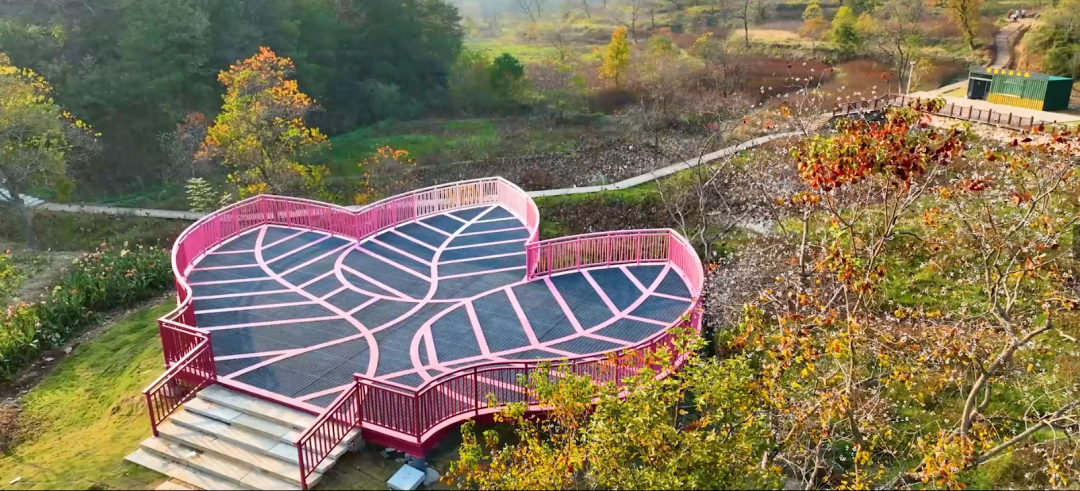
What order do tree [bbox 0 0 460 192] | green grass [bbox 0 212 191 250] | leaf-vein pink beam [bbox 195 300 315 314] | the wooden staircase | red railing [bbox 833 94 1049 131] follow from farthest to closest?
tree [bbox 0 0 460 192]
red railing [bbox 833 94 1049 131]
green grass [bbox 0 212 191 250]
leaf-vein pink beam [bbox 195 300 315 314]
the wooden staircase

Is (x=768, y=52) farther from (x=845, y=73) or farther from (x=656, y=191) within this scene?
(x=656, y=191)

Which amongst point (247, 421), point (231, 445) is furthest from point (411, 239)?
point (231, 445)

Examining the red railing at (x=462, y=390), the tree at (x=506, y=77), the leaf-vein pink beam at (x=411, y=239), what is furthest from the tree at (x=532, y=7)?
the red railing at (x=462, y=390)

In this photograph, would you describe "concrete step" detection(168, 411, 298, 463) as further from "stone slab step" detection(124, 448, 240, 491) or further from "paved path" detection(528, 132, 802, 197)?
"paved path" detection(528, 132, 802, 197)

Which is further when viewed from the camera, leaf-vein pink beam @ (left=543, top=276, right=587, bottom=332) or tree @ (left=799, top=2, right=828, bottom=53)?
tree @ (left=799, top=2, right=828, bottom=53)

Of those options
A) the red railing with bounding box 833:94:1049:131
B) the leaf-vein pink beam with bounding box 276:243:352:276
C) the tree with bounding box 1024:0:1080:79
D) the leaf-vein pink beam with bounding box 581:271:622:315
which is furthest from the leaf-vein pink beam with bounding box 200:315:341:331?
the tree with bounding box 1024:0:1080:79

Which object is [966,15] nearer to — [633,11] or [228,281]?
[633,11]

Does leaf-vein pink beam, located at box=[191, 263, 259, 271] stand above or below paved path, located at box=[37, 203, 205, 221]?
above
